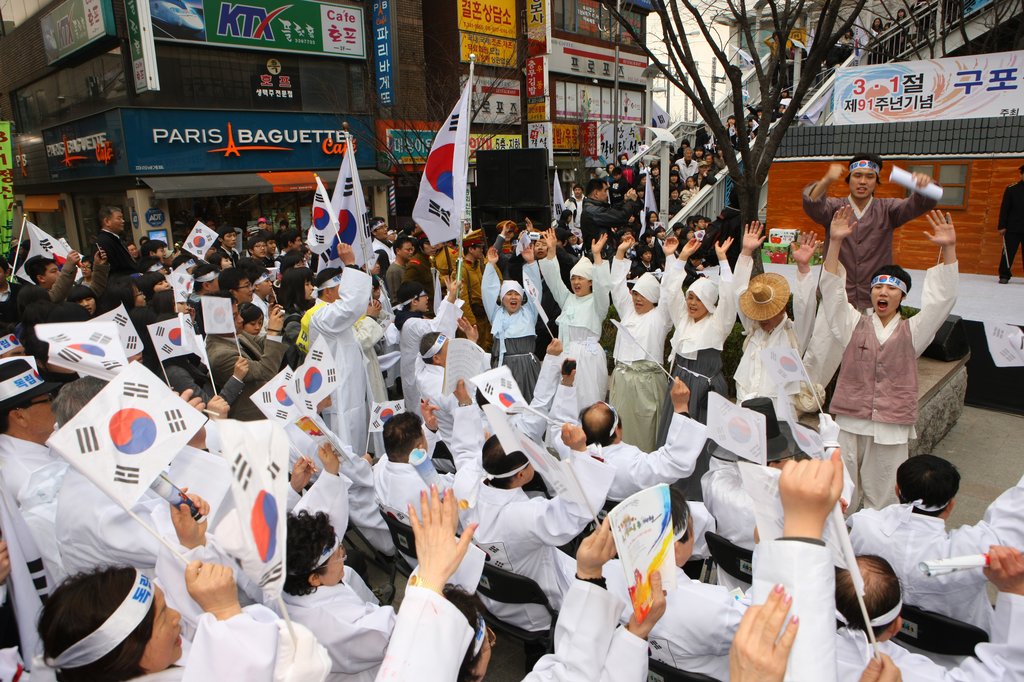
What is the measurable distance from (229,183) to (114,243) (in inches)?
472

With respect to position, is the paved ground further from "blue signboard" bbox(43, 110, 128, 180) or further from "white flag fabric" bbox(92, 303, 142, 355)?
"blue signboard" bbox(43, 110, 128, 180)

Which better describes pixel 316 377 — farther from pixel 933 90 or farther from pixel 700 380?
pixel 933 90

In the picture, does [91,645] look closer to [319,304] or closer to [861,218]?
[319,304]

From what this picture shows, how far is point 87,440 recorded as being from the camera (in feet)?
6.70

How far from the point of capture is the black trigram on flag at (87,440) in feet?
6.62

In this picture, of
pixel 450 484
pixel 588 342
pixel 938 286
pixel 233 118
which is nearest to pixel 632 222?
pixel 588 342

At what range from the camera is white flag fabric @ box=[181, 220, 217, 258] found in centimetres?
935

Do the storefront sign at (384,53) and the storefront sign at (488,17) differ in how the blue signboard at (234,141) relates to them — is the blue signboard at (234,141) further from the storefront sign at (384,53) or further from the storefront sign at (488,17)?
the storefront sign at (488,17)

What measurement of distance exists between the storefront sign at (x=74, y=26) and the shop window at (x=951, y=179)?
1938cm

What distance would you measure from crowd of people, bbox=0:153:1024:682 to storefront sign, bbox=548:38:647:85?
25560mm

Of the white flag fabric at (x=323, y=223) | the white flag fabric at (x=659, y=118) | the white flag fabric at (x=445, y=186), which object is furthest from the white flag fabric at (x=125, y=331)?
the white flag fabric at (x=659, y=118)

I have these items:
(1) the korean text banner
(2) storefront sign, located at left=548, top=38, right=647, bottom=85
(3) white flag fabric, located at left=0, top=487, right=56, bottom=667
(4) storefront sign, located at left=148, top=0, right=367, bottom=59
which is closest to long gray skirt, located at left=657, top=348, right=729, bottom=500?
(3) white flag fabric, located at left=0, top=487, right=56, bottom=667

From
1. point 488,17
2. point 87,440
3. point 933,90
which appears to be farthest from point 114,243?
point 488,17

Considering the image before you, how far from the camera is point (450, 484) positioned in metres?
3.66
